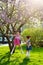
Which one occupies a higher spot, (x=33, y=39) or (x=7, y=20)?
(x=7, y=20)

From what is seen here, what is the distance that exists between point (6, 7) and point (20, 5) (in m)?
0.96

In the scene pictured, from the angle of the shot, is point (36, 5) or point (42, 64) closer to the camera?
point (42, 64)

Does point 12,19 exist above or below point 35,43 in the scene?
above

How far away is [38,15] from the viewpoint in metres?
17.8

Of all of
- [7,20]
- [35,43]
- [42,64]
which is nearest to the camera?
[42,64]

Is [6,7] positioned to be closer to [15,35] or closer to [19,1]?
[19,1]

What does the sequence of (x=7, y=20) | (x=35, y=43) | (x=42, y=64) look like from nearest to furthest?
(x=42, y=64) → (x=7, y=20) → (x=35, y=43)

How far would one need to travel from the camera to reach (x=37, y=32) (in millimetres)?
27625

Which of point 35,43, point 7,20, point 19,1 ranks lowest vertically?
point 35,43

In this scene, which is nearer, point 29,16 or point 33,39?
point 29,16

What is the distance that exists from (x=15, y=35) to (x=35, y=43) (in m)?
9.43

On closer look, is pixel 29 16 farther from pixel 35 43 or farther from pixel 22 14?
pixel 35 43

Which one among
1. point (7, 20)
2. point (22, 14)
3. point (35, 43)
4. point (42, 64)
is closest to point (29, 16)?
point (22, 14)

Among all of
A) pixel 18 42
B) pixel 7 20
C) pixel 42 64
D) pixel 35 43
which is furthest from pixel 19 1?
pixel 35 43
